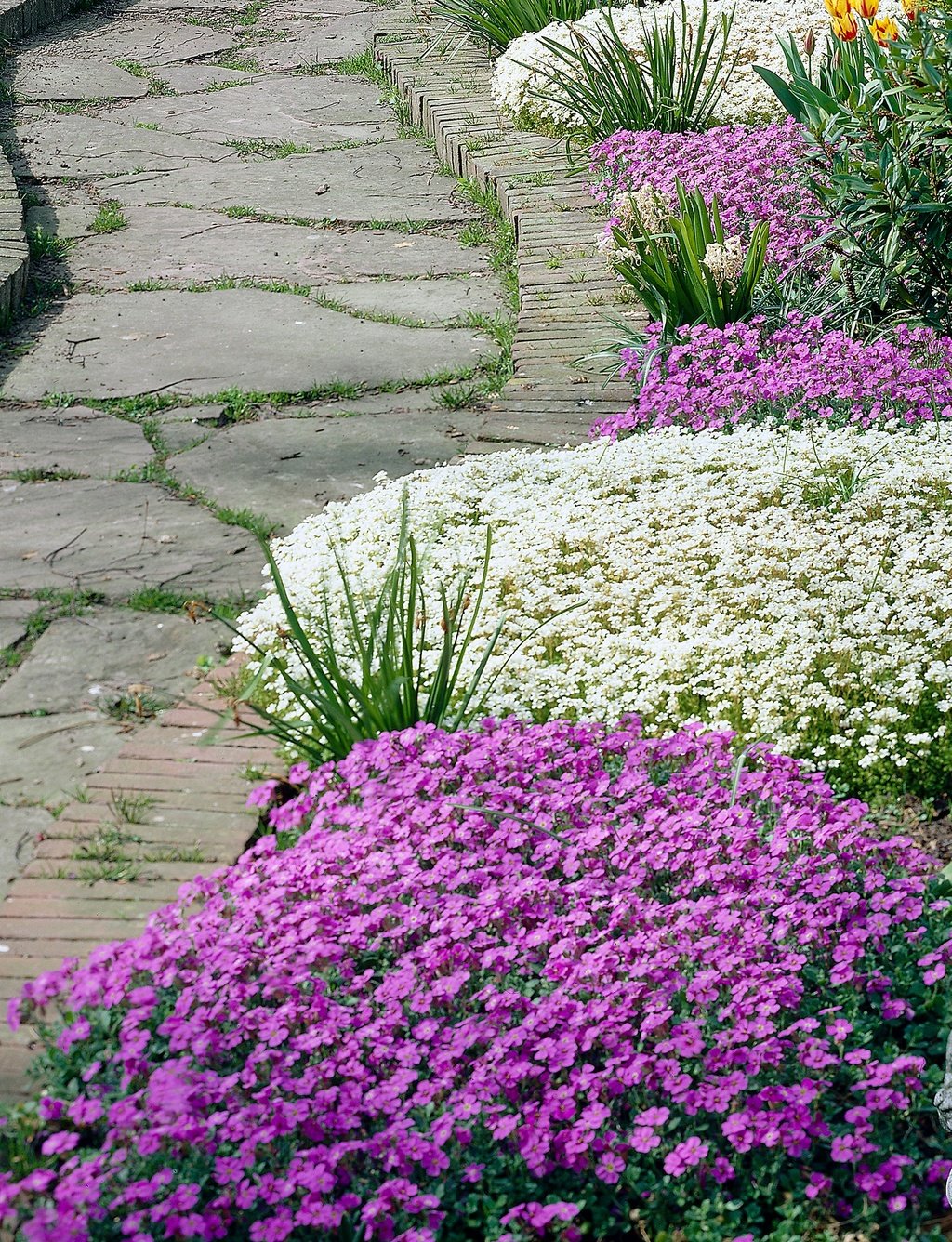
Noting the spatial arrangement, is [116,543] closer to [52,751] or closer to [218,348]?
[52,751]

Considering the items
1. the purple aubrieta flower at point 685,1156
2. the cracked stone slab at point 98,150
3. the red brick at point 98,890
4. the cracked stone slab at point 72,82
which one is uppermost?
the cracked stone slab at point 72,82

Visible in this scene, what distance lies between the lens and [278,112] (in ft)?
29.4

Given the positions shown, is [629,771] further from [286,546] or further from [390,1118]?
[286,546]

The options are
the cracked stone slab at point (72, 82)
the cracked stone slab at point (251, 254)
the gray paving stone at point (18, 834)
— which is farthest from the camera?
the cracked stone slab at point (72, 82)

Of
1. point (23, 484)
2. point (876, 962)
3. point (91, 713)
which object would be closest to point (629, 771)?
point (876, 962)

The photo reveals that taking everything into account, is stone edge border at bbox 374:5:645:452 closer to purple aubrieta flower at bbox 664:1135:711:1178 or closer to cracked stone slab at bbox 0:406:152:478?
cracked stone slab at bbox 0:406:152:478

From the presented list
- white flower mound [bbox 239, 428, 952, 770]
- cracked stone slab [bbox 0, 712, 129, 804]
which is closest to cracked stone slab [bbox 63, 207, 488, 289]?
white flower mound [bbox 239, 428, 952, 770]

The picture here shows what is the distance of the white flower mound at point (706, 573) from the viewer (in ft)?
10.1

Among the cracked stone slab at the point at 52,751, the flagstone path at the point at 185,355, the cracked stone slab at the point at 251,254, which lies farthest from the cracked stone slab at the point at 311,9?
the cracked stone slab at the point at 52,751

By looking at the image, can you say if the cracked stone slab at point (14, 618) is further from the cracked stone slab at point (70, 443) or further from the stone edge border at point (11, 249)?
the stone edge border at point (11, 249)

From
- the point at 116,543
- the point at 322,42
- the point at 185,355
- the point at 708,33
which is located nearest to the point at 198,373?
the point at 185,355

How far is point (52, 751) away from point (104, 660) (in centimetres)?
40

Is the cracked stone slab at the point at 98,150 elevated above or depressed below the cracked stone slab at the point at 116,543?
above

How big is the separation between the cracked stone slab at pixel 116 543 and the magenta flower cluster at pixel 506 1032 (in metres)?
1.43
